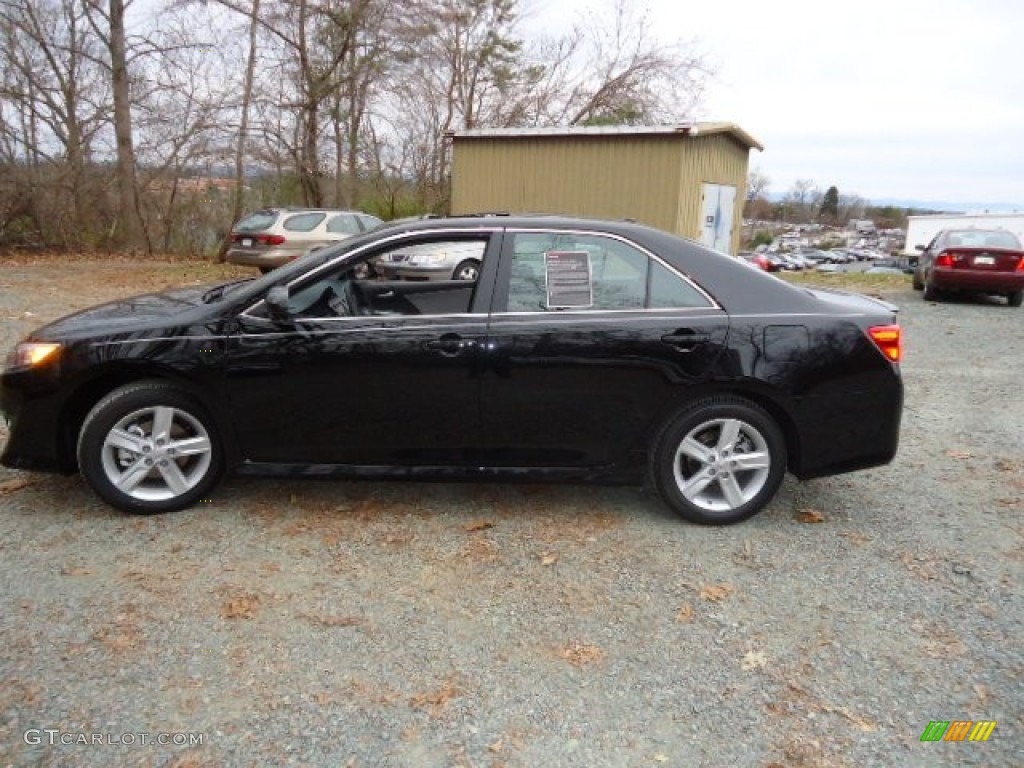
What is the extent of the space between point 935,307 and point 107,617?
517 inches

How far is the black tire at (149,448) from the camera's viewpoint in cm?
352

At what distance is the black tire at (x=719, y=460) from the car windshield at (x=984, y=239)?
11144mm

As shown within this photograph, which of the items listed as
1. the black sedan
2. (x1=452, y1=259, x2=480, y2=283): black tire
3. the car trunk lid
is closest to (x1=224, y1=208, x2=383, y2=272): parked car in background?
(x1=452, y1=259, x2=480, y2=283): black tire

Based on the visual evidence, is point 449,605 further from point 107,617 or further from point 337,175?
point 337,175

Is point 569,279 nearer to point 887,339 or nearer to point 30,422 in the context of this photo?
point 887,339

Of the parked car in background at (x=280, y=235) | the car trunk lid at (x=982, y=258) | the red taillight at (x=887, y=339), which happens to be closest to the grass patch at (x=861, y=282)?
the car trunk lid at (x=982, y=258)

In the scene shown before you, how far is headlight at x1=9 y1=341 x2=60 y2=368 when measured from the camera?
3506 mm

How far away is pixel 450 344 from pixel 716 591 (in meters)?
1.66

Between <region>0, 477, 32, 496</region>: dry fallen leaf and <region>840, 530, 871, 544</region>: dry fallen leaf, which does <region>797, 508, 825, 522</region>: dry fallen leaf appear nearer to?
<region>840, 530, 871, 544</region>: dry fallen leaf

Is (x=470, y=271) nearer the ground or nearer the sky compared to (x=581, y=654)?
nearer the sky

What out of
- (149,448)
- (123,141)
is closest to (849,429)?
(149,448)

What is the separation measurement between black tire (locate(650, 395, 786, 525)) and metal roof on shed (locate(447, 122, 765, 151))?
11148 millimetres

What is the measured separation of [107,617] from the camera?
281cm

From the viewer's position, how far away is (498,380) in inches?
139
